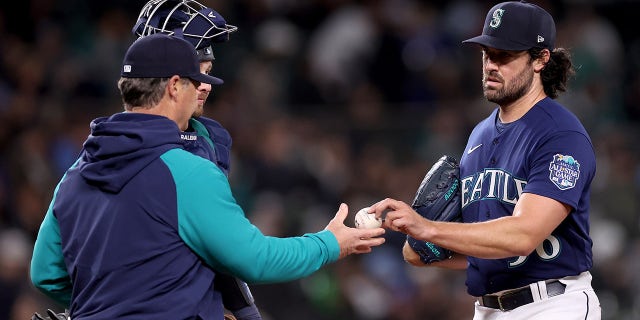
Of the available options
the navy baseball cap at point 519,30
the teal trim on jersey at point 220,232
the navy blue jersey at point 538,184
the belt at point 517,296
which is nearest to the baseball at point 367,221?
the teal trim on jersey at point 220,232

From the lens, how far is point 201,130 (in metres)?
4.31

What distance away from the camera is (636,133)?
9.02m

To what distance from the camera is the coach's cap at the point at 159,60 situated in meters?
3.64

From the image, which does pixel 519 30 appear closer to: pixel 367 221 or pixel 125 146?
pixel 367 221

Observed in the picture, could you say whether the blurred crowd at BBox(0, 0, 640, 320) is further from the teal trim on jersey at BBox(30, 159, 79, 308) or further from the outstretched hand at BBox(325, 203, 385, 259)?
the outstretched hand at BBox(325, 203, 385, 259)

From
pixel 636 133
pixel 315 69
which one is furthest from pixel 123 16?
pixel 636 133

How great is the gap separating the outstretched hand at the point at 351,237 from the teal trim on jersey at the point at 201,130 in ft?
2.26

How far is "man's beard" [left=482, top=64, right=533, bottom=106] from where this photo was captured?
14.8ft

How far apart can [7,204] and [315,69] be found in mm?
3714

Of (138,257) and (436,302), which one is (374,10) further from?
(138,257)

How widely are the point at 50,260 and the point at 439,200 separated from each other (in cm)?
184

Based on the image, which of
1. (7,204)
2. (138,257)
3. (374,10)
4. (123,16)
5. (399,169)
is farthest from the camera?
(374,10)

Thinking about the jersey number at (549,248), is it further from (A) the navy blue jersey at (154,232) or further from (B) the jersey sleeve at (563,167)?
(A) the navy blue jersey at (154,232)

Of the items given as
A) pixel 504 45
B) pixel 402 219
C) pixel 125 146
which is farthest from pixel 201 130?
pixel 504 45
